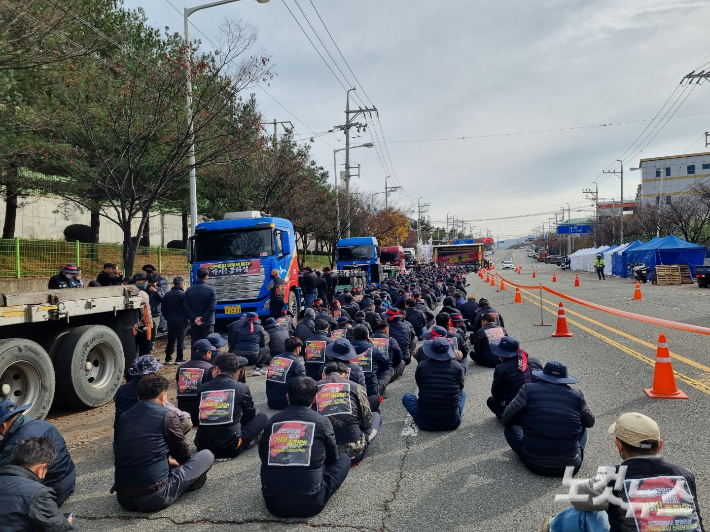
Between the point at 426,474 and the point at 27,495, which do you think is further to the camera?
the point at 426,474

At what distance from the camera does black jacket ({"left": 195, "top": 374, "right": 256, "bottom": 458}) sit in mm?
5234

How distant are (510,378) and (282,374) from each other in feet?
9.26

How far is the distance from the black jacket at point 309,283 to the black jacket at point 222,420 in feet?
38.4

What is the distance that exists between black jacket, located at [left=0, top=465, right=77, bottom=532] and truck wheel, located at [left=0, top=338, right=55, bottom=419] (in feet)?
11.0

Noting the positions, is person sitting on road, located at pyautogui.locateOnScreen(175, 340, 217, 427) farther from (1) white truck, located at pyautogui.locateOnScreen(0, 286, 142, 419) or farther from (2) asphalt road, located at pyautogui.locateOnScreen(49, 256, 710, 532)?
(1) white truck, located at pyautogui.locateOnScreen(0, 286, 142, 419)

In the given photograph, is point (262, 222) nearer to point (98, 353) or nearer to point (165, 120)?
point (165, 120)

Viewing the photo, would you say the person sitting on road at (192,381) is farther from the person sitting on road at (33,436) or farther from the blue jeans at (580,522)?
the blue jeans at (580,522)

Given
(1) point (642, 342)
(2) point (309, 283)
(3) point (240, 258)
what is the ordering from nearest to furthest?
(1) point (642, 342)
(3) point (240, 258)
(2) point (309, 283)

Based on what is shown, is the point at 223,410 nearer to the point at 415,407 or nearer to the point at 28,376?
the point at 415,407

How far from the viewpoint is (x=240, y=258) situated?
542 inches

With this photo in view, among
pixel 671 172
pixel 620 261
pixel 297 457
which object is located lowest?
pixel 297 457

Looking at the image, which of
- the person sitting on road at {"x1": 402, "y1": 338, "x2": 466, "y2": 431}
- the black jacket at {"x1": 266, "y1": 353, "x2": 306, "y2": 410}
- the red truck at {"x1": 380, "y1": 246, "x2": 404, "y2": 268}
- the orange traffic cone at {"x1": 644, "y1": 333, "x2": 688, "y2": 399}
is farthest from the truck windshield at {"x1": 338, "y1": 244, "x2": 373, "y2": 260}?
the person sitting on road at {"x1": 402, "y1": 338, "x2": 466, "y2": 431}

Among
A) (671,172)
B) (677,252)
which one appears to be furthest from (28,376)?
(671,172)

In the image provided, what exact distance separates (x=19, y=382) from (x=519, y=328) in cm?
1153
